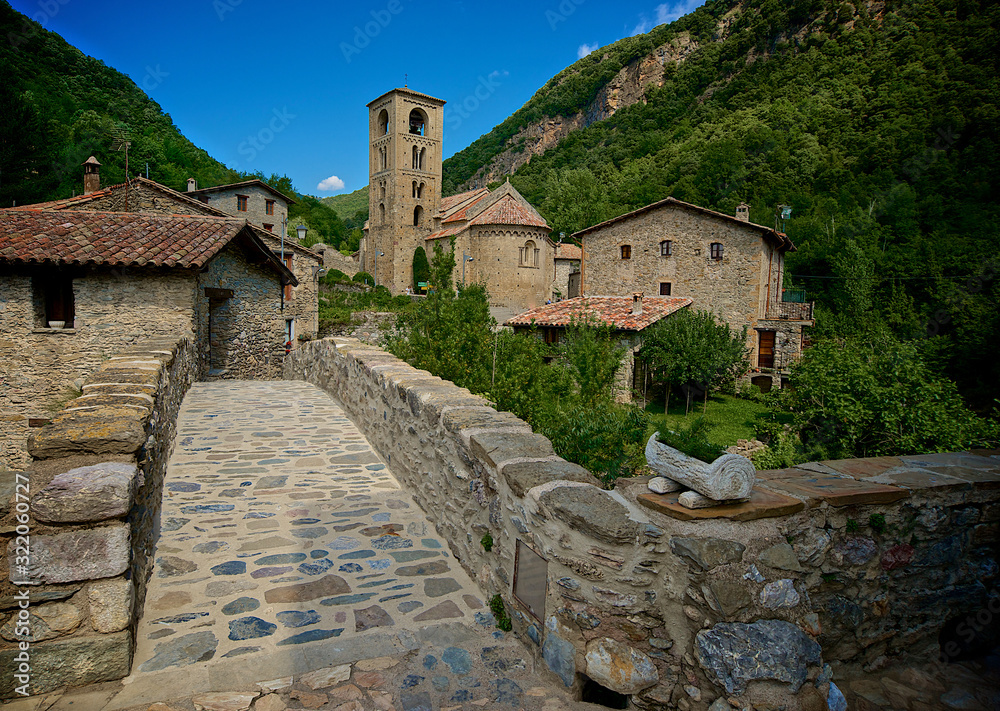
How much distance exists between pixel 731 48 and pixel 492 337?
3275 inches

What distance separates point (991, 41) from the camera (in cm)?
4578

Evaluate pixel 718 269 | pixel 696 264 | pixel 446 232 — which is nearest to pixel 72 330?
pixel 696 264

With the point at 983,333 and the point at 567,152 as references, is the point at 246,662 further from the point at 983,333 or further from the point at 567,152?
the point at 567,152

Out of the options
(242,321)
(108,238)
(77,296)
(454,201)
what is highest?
(454,201)

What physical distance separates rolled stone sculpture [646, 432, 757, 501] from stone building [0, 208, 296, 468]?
37.3 ft

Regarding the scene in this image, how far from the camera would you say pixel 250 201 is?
114 feet

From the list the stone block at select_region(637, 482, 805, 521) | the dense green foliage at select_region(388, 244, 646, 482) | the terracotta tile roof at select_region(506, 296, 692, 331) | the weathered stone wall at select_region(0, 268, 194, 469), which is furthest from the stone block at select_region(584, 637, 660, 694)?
the terracotta tile roof at select_region(506, 296, 692, 331)

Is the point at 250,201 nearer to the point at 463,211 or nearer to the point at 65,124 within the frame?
the point at 65,124

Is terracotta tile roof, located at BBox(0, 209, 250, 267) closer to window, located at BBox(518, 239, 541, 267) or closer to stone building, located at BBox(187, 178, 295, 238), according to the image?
stone building, located at BBox(187, 178, 295, 238)

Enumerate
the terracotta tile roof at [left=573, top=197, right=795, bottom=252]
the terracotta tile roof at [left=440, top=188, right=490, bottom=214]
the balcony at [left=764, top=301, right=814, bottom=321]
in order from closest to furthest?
the terracotta tile roof at [left=573, top=197, right=795, bottom=252] < the balcony at [left=764, top=301, right=814, bottom=321] < the terracotta tile roof at [left=440, top=188, right=490, bottom=214]

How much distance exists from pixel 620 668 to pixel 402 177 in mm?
48392

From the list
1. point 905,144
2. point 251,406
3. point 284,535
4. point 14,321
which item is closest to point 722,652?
point 284,535

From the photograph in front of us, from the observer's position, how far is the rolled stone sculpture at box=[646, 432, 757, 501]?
235 cm

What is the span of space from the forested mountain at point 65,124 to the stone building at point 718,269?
99.4 ft
